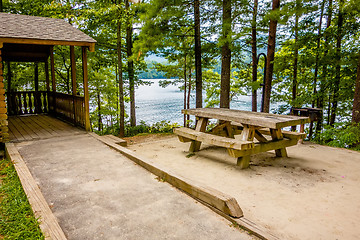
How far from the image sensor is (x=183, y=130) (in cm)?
604

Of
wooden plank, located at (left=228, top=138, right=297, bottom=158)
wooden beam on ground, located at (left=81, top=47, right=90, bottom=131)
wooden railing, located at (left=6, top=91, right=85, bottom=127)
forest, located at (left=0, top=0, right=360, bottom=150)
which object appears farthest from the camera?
forest, located at (left=0, top=0, right=360, bottom=150)

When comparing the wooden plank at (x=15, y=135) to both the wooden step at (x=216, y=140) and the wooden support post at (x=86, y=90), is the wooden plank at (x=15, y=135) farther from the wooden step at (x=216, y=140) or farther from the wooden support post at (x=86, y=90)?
the wooden step at (x=216, y=140)

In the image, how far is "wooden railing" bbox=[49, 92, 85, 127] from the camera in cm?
712

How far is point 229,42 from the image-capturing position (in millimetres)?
6863

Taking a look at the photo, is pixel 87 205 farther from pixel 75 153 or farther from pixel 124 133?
pixel 124 133

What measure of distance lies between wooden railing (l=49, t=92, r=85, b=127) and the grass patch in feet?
11.7

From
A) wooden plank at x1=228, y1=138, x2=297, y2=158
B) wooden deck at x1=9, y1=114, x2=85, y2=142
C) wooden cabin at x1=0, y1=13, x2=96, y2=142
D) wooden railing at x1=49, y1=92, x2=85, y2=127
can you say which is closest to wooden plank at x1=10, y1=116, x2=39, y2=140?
wooden deck at x1=9, y1=114, x2=85, y2=142

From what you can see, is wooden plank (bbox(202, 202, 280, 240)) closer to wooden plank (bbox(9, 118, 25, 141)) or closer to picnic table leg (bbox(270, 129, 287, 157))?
picnic table leg (bbox(270, 129, 287, 157))

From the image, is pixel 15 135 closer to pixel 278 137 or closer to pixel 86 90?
pixel 86 90

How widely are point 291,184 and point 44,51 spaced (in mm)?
9902

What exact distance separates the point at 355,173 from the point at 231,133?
290 cm

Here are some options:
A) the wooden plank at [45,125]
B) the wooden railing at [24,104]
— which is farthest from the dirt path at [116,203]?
the wooden railing at [24,104]

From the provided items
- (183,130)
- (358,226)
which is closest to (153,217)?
(358,226)

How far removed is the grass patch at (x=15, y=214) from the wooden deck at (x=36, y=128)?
8.91 feet
